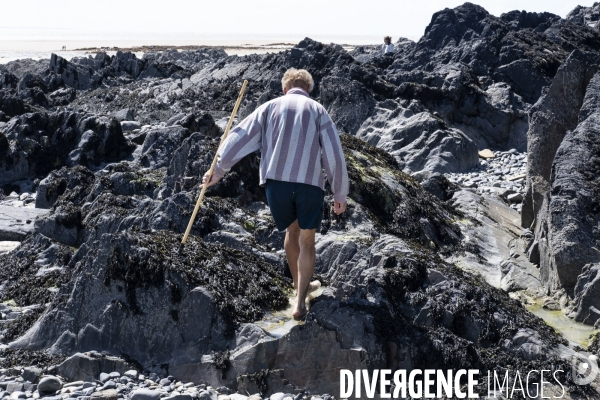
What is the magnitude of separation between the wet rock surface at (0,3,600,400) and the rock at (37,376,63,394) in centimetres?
1

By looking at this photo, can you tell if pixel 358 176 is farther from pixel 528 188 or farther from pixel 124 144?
pixel 124 144

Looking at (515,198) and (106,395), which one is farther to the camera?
(515,198)

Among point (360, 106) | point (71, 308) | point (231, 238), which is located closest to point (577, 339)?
point (231, 238)

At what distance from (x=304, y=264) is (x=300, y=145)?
1.12 m

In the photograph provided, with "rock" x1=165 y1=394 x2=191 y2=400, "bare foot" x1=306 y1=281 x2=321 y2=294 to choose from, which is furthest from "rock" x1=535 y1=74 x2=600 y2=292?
"rock" x1=165 y1=394 x2=191 y2=400

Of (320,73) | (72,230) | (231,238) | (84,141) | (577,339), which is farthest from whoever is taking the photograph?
(320,73)

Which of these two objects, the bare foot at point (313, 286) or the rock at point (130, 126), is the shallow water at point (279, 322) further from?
the rock at point (130, 126)

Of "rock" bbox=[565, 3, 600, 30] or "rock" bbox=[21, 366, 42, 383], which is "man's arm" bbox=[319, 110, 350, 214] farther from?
"rock" bbox=[565, 3, 600, 30]

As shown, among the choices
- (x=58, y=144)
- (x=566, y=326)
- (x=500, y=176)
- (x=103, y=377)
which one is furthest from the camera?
(x=58, y=144)

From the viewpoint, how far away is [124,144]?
70.4 ft

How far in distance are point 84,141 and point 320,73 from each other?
43.5ft

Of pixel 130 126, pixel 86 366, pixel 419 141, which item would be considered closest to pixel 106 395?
pixel 86 366

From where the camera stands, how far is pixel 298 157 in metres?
6.86

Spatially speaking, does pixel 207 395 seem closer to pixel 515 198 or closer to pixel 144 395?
pixel 144 395
